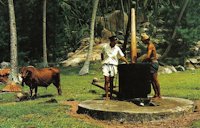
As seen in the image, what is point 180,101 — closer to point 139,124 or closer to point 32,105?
point 139,124

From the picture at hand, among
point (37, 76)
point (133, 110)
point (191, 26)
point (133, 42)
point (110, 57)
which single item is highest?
point (191, 26)

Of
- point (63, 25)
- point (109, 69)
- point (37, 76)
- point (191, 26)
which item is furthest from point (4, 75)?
point (191, 26)

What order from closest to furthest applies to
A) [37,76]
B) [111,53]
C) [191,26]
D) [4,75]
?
[111,53] < [37,76] < [4,75] < [191,26]

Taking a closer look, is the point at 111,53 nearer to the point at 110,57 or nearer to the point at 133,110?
the point at 110,57

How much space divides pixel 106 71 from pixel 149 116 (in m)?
2.86

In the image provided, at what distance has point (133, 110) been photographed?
11164mm

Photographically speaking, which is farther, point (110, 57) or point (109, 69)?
point (109, 69)

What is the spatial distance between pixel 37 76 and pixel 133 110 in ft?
21.4

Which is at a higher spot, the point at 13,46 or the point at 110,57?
the point at 13,46

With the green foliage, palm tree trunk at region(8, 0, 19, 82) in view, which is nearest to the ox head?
palm tree trunk at region(8, 0, 19, 82)

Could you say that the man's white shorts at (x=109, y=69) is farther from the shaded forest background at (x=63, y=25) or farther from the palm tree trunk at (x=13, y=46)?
the shaded forest background at (x=63, y=25)

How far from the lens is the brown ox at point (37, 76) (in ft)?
54.1

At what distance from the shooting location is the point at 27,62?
1618 inches

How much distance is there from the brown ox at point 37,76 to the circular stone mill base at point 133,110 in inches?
180
